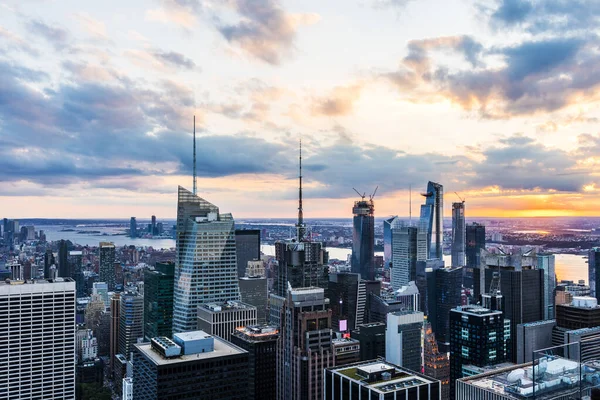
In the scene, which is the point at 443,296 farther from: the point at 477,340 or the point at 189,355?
the point at 189,355

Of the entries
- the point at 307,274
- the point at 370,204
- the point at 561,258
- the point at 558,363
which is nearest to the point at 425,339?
the point at 307,274

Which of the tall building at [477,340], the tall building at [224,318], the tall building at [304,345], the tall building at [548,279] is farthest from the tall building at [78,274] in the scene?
the tall building at [548,279]

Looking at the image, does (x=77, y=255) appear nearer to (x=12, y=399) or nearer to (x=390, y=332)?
(x=12, y=399)

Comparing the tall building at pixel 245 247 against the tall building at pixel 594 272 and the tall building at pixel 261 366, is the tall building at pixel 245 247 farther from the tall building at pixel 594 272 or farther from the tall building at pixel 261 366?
the tall building at pixel 594 272

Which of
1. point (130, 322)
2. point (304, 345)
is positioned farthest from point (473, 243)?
point (304, 345)

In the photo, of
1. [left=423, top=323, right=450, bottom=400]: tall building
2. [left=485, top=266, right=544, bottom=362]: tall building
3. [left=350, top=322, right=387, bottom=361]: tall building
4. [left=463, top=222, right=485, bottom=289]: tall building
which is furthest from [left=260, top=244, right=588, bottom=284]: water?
[left=350, top=322, right=387, bottom=361]: tall building

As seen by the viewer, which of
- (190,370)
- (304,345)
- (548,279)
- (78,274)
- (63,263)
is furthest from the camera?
(78,274)

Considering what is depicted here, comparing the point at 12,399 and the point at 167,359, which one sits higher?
the point at 167,359
